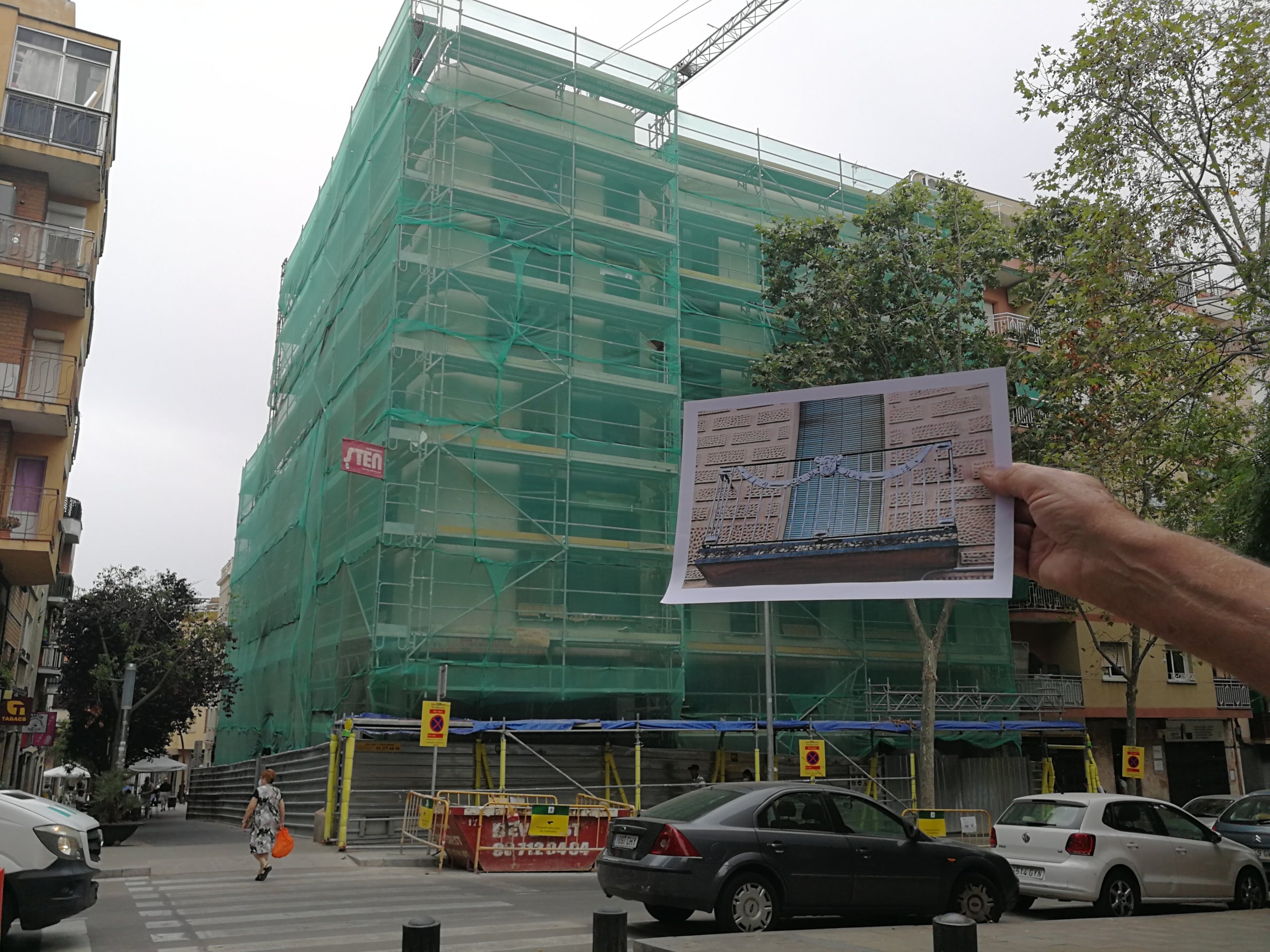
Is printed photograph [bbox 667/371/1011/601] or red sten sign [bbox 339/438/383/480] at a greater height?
red sten sign [bbox 339/438/383/480]

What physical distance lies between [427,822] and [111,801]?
8266mm

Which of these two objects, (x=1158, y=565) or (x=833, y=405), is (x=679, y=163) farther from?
(x=1158, y=565)

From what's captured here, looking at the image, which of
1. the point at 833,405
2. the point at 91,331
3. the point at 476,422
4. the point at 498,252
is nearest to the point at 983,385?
the point at 833,405

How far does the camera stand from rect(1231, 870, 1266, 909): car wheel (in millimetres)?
13172

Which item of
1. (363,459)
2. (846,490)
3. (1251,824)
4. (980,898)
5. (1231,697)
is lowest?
(980,898)

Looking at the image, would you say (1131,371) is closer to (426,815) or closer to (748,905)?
(748,905)

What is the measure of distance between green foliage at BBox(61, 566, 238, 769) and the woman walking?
658 inches

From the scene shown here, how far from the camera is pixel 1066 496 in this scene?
269 cm

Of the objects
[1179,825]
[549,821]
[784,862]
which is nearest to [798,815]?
[784,862]

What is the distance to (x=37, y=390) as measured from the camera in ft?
73.0

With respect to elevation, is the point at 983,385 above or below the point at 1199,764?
above

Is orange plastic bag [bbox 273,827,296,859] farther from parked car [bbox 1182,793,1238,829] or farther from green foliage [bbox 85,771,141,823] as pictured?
parked car [bbox 1182,793,1238,829]

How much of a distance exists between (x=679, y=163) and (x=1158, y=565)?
28493 mm

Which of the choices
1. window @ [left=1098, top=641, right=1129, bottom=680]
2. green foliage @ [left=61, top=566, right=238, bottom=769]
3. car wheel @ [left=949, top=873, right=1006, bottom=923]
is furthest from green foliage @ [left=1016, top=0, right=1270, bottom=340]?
green foliage @ [left=61, top=566, right=238, bottom=769]
